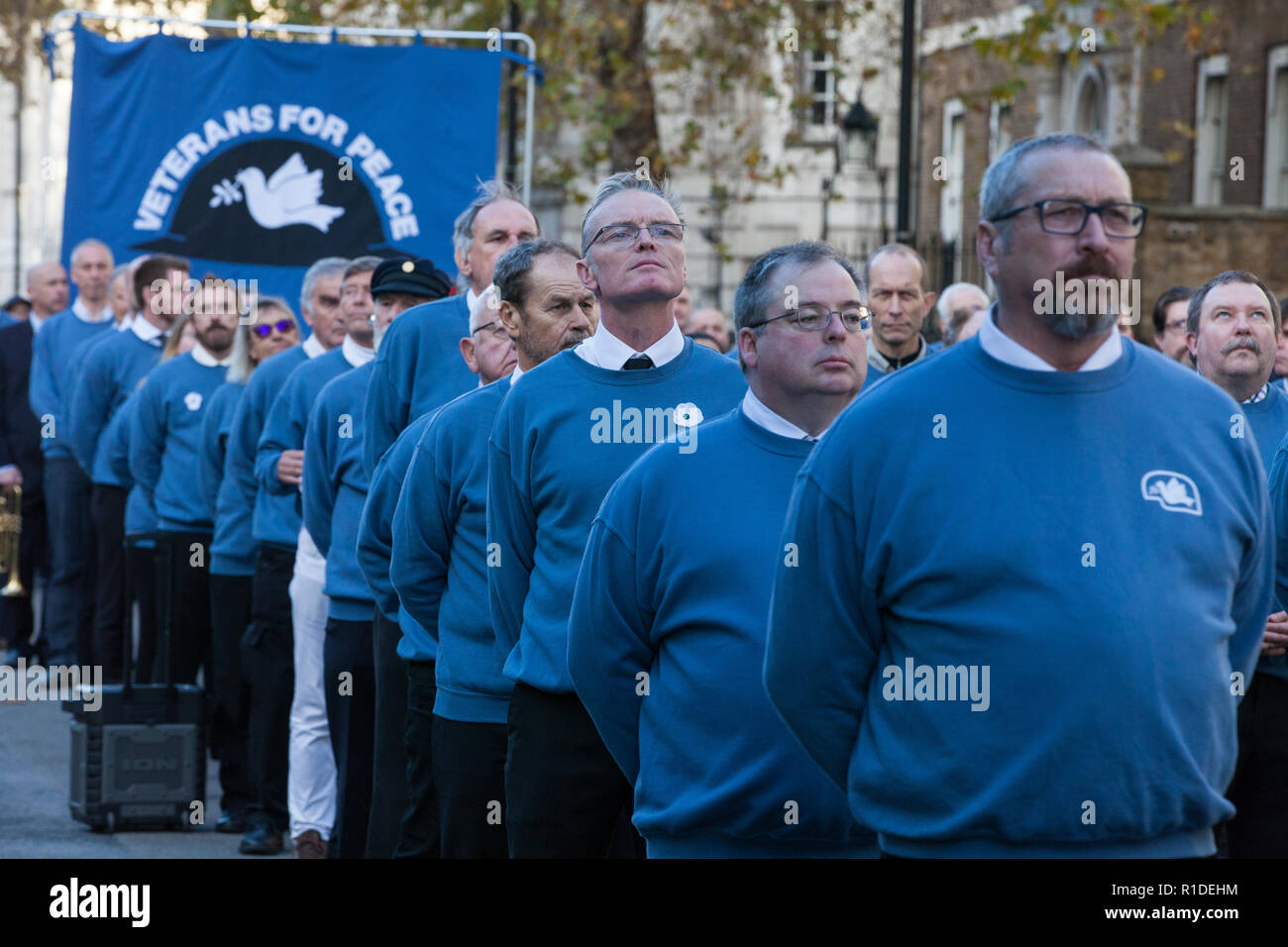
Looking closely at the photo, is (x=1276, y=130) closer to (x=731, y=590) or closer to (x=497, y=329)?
(x=497, y=329)

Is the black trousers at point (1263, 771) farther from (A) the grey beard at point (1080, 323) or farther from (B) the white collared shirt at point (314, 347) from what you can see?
(B) the white collared shirt at point (314, 347)

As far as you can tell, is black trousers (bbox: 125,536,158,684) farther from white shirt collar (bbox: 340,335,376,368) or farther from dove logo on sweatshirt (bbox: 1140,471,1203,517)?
dove logo on sweatshirt (bbox: 1140,471,1203,517)

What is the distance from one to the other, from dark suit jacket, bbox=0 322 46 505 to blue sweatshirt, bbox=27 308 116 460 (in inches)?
4.1

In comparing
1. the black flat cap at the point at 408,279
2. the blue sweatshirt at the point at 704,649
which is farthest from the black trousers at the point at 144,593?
the blue sweatshirt at the point at 704,649

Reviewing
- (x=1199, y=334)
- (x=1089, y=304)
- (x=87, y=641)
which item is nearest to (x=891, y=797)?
(x=1089, y=304)

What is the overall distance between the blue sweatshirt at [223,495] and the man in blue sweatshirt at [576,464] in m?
4.34

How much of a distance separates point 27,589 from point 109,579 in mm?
2445

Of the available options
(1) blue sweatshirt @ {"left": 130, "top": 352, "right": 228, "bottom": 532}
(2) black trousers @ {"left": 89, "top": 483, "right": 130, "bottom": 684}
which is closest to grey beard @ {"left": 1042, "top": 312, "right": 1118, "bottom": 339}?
(1) blue sweatshirt @ {"left": 130, "top": 352, "right": 228, "bottom": 532}

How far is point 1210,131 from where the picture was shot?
2530 cm

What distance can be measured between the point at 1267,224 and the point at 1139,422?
17514 mm

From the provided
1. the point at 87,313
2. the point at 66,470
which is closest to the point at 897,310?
the point at 66,470

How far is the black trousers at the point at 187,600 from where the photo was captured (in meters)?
10.2

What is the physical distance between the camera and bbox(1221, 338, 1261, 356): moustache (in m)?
6.38
